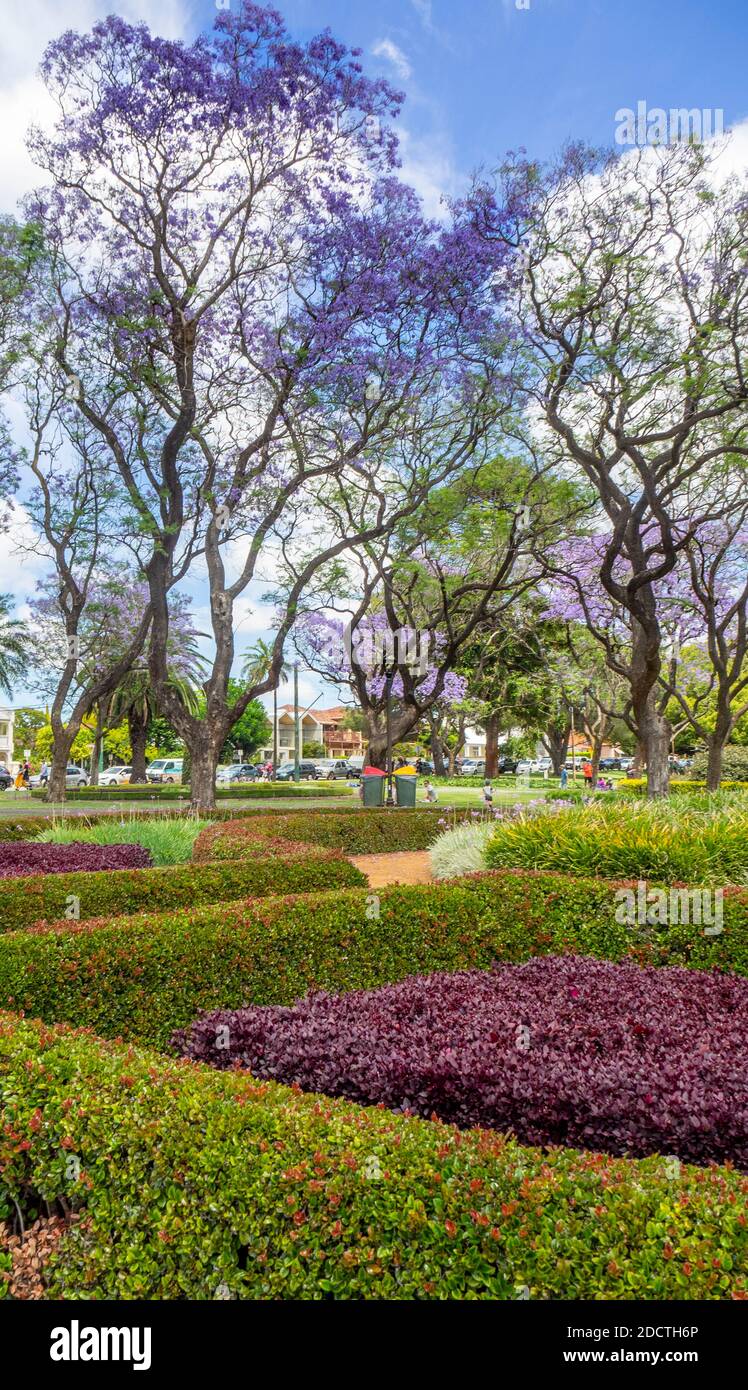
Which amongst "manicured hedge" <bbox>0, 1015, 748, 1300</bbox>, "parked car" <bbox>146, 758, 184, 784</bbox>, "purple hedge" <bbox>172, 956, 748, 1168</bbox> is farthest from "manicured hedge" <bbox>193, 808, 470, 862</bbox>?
"parked car" <bbox>146, 758, 184, 784</bbox>

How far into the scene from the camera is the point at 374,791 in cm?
1700

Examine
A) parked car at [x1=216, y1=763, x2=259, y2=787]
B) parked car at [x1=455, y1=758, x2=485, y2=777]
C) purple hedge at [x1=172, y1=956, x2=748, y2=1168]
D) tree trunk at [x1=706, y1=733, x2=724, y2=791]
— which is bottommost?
parked car at [x1=455, y1=758, x2=485, y2=777]

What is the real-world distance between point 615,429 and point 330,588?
8359 mm

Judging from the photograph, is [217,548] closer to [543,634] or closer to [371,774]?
[371,774]

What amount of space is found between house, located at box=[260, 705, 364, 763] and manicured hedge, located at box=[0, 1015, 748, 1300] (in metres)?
80.5

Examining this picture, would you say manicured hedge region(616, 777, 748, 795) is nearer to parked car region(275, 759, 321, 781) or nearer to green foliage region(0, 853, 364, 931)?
green foliage region(0, 853, 364, 931)

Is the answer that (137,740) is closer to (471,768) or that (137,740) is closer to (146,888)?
(471,768)

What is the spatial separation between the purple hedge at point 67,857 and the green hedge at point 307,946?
3.59 meters

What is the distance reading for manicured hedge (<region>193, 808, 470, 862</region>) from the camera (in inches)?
427

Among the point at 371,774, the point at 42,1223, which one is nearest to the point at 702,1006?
the point at 42,1223

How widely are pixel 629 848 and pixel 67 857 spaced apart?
5.70 metres

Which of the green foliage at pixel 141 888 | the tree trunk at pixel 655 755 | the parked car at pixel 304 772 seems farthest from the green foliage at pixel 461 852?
the parked car at pixel 304 772

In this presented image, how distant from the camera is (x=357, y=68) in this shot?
41.4ft

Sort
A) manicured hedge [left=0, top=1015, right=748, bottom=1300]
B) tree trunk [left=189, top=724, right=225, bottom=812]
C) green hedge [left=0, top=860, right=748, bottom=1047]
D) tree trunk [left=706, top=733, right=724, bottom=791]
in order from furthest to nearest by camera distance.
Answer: tree trunk [left=706, top=733, right=724, bottom=791]
tree trunk [left=189, top=724, right=225, bottom=812]
green hedge [left=0, top=860, right=748, bottom=1047]
manicured hedge [left=0, top=1015, right=748, bottom=1300]
